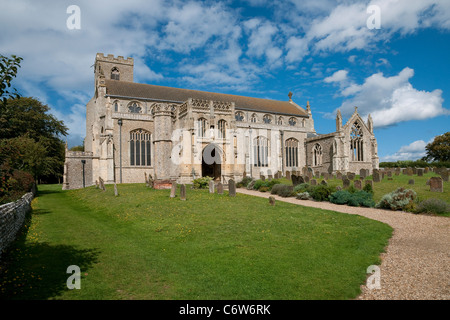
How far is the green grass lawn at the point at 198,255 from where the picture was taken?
5.21m

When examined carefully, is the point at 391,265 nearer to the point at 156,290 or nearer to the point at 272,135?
the point at 156,290

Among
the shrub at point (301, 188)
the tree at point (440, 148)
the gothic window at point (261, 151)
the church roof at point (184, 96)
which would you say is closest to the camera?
the shrub at point (301, 188)

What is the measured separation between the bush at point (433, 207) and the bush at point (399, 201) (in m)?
0.46

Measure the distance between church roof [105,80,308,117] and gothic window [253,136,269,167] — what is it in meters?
5.03

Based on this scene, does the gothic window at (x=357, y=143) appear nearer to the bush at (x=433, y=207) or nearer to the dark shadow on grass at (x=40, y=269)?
the bush at (x=433, y=207)

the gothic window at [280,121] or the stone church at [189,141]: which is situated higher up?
the gothic window at [280,121]

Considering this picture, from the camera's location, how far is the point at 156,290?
5.20 m

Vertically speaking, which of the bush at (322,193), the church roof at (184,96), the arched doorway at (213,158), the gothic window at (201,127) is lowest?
the bush at (322,193)

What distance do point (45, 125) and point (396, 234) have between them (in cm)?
4051

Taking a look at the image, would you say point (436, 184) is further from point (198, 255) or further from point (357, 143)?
point (357, 143)

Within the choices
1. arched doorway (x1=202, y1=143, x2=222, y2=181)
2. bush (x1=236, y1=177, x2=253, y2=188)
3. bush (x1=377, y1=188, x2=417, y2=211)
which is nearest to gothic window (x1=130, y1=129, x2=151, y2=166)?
→ arched doorway (x1=202, y1=143, x2=222, y2=181)

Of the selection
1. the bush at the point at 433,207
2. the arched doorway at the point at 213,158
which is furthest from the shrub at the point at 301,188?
the arched doorway at the point at 213,158

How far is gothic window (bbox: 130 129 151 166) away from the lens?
2995 cm

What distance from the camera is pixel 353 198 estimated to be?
48.4ft
